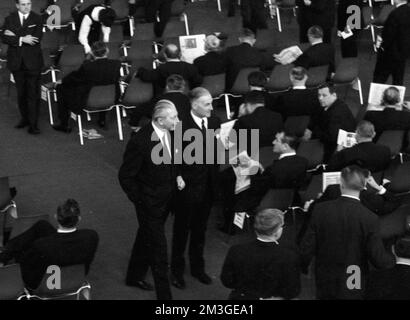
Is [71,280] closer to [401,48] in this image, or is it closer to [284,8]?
[401,48]

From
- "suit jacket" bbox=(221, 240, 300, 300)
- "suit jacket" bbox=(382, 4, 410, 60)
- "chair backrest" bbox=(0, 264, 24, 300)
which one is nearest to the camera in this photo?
"suit jacket" bbox=(221, 240, 300, 300)

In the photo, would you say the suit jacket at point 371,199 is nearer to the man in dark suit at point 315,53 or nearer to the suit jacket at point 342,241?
the suit jacket at point 342,241

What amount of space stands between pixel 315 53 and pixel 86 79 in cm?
290

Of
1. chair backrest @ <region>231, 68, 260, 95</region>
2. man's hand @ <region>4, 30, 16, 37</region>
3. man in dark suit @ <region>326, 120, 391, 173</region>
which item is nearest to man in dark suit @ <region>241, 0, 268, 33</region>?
chair backrest @ <region>231, 68, 260, 95</region>

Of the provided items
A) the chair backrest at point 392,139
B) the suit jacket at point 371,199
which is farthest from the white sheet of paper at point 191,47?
the suit jacket at point 371,199

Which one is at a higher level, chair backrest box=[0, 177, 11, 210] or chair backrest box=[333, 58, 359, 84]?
chair backrest box=[0, 177, 11, 210]

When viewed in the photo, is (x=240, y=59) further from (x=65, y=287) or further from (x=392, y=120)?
(x=65, y=287)

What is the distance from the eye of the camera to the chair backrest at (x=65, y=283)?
7305mm

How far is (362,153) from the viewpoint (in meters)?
8.91

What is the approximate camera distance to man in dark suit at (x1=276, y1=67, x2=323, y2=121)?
1038cm

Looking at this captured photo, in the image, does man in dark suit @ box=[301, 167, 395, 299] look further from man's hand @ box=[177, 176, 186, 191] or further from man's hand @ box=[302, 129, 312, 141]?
man's hand @ box=[302, 129, 312, 141]

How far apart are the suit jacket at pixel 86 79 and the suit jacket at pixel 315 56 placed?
91.8 inches

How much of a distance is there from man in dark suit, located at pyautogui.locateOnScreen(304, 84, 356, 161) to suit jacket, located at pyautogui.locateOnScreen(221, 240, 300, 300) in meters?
3.58

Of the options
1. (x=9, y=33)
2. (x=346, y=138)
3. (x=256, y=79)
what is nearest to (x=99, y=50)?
(x=9, y=33)
